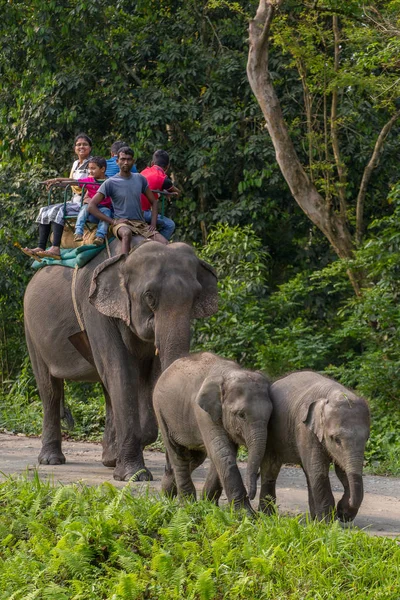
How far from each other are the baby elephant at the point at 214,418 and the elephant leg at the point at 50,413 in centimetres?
292

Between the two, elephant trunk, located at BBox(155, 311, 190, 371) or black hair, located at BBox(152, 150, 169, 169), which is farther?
black hair, located at BBox(152, 150, 169, 169)

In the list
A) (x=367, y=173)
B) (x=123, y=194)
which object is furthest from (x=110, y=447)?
(x=367, y=173)

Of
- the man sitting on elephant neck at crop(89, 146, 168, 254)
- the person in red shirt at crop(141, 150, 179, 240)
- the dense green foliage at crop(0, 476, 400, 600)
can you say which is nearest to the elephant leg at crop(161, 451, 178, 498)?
the dense green foliage at crop(0, 476, 400, 600)

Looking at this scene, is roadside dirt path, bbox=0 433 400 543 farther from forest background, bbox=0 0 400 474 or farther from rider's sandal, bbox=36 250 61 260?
forest background, bbox=0 0 400 474

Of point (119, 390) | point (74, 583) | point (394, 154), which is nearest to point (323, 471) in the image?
point (74, 583)

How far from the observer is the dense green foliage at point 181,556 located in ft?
19.0

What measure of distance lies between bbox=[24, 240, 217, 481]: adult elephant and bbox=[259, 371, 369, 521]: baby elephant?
1067 millimetres

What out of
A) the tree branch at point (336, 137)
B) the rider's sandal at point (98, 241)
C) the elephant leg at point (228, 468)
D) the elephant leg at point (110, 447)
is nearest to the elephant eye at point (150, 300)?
the rider's sandal at point (98, 241)

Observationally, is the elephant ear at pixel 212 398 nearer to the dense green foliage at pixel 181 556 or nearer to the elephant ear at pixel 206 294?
the dense green foliage at pixel 181 556

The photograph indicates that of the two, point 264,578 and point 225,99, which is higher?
point 225,99

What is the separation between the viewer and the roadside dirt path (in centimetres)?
770

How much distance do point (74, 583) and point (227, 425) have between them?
1.38 metres

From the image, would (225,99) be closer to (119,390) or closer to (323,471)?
(119,390)

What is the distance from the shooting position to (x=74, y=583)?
6047mm
